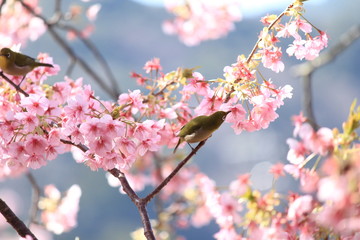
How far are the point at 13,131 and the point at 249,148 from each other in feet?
61.4

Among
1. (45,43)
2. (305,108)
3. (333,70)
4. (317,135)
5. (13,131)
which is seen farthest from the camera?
(333,70)

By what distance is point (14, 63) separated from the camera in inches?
49.2

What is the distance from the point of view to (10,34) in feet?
10.0

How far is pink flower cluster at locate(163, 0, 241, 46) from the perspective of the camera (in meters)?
3.90

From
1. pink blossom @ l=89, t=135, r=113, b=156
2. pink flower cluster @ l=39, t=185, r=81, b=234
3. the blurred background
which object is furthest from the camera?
the blurred background

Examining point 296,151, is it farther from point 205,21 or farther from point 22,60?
point 205,21

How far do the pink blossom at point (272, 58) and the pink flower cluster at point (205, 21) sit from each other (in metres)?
2.60

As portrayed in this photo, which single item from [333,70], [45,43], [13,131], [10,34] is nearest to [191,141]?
[13,131]

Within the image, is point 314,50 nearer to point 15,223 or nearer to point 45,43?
point 15,223

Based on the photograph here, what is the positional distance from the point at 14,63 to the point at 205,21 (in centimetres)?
297

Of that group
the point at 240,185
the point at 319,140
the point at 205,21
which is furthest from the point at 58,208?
the point at 205,21

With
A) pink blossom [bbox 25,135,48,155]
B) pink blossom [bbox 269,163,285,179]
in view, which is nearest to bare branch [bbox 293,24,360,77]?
pink blossom [bbox 269,163,285,179]

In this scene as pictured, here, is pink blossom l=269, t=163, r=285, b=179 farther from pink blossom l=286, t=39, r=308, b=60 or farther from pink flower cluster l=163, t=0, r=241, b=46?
pink flower cluster l=163, t=0, r=241, b=46

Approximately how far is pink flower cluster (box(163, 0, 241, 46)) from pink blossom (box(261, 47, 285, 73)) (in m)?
2.60
